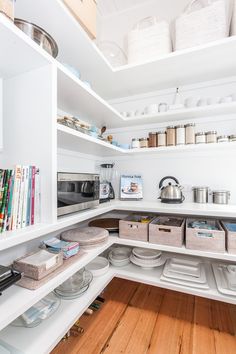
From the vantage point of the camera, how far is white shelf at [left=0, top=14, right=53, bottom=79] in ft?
1.98

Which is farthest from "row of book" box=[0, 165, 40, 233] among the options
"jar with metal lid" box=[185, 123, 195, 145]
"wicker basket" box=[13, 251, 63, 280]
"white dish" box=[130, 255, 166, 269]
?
"jar with metal lid" box=[185, 123, 195, 145]

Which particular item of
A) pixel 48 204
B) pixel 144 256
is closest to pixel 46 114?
pixel 48 204

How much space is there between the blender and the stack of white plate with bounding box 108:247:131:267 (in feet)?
1.34

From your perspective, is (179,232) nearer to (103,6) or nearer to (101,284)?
(101,284)

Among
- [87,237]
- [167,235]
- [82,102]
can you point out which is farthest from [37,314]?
[82,102]

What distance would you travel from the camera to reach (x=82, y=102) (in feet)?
3.84

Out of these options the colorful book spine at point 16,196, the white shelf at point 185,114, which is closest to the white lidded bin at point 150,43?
the white shelf at point 185,114

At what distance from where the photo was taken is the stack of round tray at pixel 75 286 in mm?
958

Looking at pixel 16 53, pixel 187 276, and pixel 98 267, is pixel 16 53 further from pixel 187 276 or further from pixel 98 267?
pixel 187 276

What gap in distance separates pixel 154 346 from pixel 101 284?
389 mm

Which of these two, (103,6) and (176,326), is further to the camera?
(103,6)

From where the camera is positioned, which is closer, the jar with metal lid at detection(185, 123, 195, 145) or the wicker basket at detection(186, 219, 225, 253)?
the wicker basket at detection(186, 219, 225, 253)

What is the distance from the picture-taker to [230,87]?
1.38 meters

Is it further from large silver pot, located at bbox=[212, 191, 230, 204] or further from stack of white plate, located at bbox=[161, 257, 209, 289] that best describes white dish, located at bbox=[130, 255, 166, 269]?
large silver pot, located at bbox=[212, 191, 230, 204]
